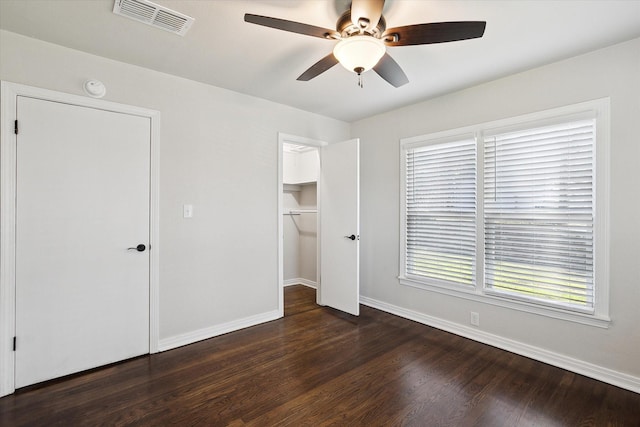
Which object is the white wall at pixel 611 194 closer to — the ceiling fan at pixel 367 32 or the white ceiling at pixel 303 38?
the white ceiling at pixel 303 38

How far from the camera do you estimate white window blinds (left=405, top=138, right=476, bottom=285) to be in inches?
125

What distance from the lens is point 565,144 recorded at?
2.54m

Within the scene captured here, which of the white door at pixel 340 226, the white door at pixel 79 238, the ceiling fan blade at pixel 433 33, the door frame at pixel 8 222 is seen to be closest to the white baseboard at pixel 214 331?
the white door at pixel 79 238

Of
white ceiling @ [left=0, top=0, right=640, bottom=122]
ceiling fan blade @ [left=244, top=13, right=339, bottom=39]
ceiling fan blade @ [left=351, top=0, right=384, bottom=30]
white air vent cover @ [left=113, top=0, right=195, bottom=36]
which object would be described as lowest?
ceiling fan blade @ [left=244, top=13, right=339, bottom=39]

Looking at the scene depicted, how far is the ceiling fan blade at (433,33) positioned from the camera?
5.22 feet

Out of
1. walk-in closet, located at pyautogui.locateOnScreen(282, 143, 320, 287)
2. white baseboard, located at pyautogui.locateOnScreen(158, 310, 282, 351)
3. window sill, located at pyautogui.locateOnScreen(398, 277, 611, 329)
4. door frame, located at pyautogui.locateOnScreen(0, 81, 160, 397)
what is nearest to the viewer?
door frame, located at pyautogui.locateOnScreen(0, 81, 160, 397)

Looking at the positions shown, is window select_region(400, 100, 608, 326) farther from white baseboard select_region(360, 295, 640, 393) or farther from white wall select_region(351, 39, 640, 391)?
white baseboard select_region(360, 295, 640, 393)

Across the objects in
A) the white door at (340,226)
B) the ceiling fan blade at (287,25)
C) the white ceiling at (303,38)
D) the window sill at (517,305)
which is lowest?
the window sill at (517,305)

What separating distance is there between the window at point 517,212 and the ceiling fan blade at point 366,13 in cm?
191

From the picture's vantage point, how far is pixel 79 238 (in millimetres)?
2426

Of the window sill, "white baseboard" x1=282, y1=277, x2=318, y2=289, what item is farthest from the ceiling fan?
"white baseboard" x1=282, y1=277, x2=318, y2=289

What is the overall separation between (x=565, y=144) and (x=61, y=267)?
4203 mm

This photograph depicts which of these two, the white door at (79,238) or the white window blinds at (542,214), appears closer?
the white door at (79,238)

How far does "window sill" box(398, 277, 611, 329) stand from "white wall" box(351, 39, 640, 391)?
1.8 inches
